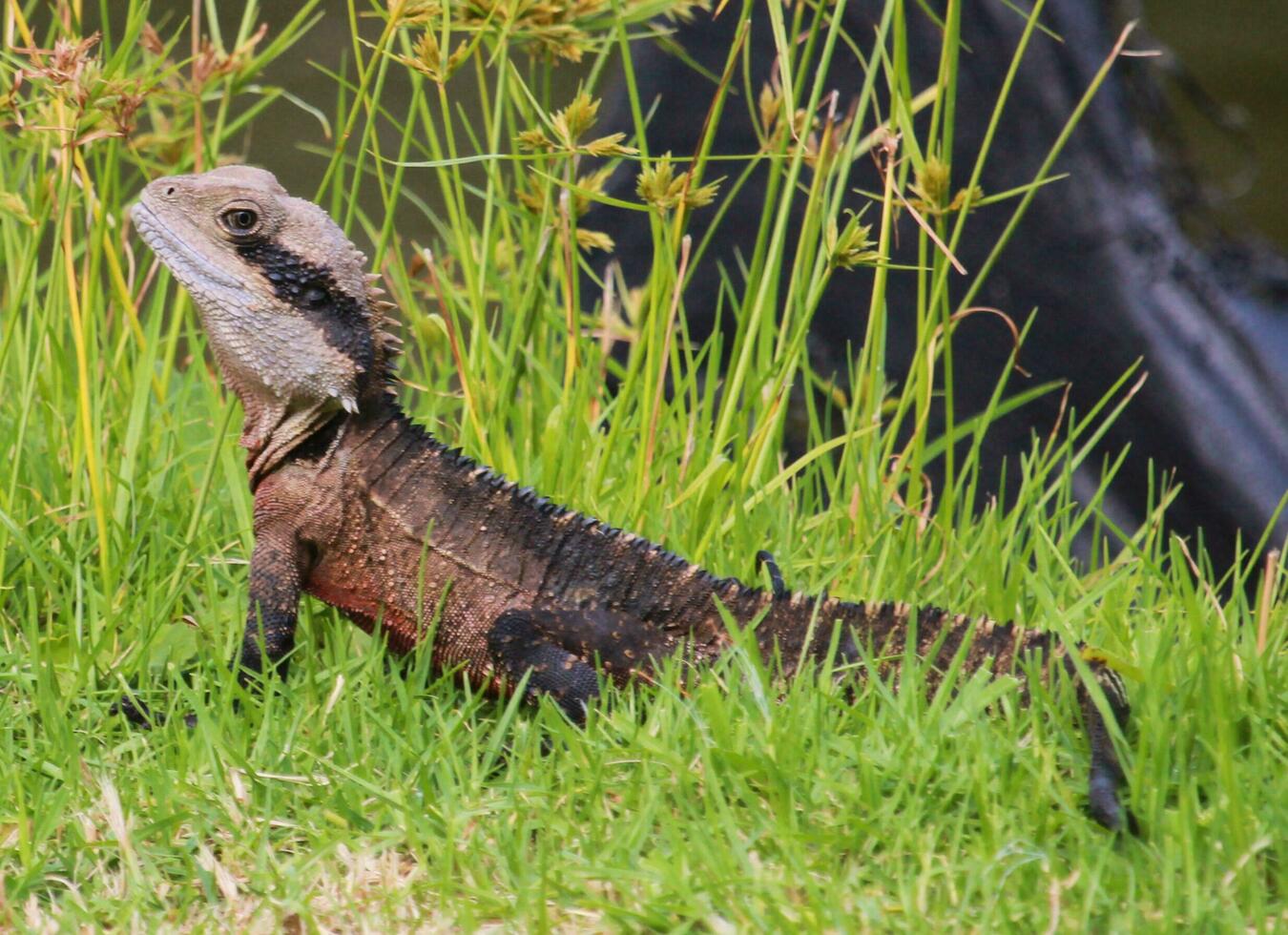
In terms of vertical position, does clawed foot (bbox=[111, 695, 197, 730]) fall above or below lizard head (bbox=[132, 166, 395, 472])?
below

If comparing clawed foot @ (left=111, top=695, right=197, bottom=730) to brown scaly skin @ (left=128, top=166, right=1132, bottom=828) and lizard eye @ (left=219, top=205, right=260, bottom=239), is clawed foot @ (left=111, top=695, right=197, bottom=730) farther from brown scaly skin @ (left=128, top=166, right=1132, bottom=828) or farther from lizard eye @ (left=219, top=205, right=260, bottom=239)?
lizard eye @ (left=219, top=205, right=260, bottom=239)

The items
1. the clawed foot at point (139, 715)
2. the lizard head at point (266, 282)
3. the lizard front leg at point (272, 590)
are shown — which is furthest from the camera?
the lizard head at point (266, 282)

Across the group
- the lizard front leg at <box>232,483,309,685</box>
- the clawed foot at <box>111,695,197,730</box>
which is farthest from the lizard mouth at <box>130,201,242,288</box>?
the clawed foot at <box>111,695,197,730</box>

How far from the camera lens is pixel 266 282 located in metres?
3.67

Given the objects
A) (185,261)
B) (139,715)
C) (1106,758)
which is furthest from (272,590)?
(1106,758)

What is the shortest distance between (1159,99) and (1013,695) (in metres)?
3.64

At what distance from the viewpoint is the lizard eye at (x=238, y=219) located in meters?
3.67

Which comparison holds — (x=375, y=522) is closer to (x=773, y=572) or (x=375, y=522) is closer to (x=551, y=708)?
(x=551, y=708)

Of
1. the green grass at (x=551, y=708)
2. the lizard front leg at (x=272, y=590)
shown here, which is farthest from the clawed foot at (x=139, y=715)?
the lizard front leg at (x=272, y=590)

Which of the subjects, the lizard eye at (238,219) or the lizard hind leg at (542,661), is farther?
the lizard eye at (238,219)

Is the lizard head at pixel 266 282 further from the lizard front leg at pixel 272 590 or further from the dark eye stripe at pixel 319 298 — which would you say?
the lizard front leg at pixel 272 590

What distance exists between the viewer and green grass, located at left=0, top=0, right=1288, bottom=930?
9.06ft

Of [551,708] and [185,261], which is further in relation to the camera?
[185,261]

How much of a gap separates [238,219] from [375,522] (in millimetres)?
802
